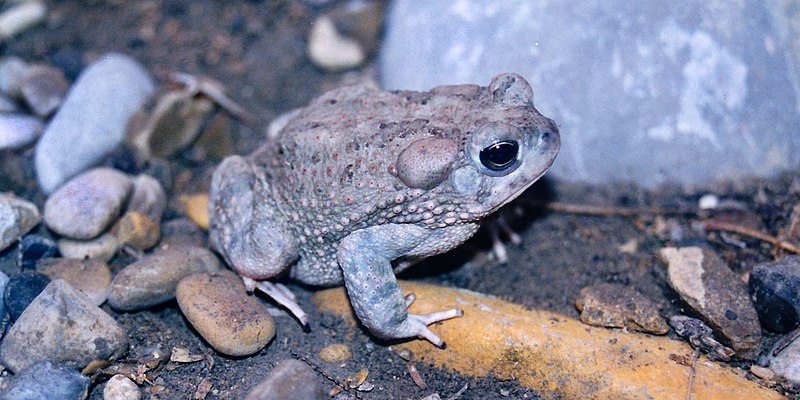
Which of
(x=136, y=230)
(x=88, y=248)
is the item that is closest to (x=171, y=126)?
(x=136, y=230)

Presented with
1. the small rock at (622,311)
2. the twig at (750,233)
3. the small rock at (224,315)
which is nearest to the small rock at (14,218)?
the small rock at (224,315)

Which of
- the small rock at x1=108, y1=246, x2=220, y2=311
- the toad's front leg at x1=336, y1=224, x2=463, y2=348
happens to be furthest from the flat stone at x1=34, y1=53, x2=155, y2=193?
the toad's front leg at x1=336, y1=224, x2=463, y2=348

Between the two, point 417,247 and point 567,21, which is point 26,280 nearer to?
point 417,247

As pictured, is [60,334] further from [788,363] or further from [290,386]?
[788,363]

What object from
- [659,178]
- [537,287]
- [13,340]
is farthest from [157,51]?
[659,178]

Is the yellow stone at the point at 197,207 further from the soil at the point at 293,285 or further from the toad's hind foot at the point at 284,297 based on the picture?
the toad's hind foot at the point at 284,297
